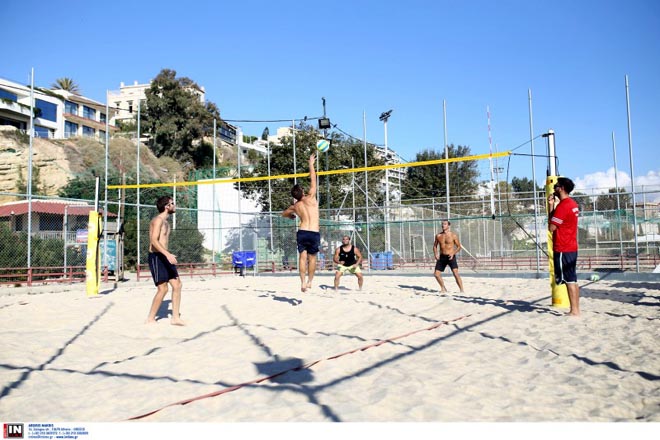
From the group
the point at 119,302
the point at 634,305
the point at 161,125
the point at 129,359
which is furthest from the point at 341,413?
the point at 161,125

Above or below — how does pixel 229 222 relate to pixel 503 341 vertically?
above

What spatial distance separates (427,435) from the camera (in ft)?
8.05

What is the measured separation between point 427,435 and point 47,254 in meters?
13.6

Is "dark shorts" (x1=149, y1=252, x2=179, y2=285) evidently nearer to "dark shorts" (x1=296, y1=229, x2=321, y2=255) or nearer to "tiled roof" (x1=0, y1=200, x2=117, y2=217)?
"dark shorts" (x1=296, y1=229, x2=321, y2=255)

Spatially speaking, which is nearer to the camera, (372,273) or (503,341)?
(503,341)

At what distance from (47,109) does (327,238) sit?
30489 millimetres

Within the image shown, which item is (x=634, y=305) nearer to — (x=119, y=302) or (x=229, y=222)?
(x=119, y=302)

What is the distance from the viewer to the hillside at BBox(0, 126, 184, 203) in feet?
82.2

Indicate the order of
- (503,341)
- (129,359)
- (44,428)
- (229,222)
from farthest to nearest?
(229,222)
(503,341)
(129,359)
(44,428)

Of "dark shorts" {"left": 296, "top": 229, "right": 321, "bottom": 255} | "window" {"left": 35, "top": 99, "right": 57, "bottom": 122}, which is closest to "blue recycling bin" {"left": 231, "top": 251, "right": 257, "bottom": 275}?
"dark shorts" {"left": 296, "top": 229, "right": 321, "bottom": 255}

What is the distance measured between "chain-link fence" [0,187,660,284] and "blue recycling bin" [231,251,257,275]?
77 millimetres

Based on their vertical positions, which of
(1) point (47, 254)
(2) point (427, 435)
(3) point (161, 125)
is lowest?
(2) point (427, 435)

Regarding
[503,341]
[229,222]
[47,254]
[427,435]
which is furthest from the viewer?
[229,222]

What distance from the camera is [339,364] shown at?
3779 millimetres
